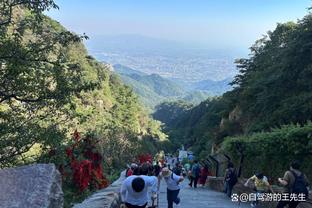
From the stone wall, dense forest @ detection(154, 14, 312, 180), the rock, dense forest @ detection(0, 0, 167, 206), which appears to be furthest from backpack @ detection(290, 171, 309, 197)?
the rock

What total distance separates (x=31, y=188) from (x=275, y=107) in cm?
3097

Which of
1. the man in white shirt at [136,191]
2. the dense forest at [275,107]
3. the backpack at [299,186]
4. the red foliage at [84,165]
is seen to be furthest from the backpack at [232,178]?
the man in white shirt at [136,191]

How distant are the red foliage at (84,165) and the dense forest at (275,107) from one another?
6529 mm

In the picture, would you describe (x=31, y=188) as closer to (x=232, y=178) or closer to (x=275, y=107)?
(x=232, y=178)

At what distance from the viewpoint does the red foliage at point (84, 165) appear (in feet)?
43.8

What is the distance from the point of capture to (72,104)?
481 inches

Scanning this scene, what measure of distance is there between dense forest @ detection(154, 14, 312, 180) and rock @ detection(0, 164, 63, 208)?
11898 mm

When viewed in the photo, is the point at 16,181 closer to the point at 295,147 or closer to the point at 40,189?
the point at 40,189

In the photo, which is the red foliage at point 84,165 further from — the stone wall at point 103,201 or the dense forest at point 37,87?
the stone wall at point 103,201

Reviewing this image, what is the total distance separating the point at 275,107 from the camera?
113ft

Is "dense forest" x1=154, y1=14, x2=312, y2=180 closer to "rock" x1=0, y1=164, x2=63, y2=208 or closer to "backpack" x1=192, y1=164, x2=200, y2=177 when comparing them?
"backpack" x1=192, y1=164, x2=200, y2=177

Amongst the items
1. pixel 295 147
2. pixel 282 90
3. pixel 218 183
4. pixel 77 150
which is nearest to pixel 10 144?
pixel 77 150

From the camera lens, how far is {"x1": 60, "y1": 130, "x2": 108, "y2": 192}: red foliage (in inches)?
525

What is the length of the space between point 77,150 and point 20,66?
4181 millimetres
